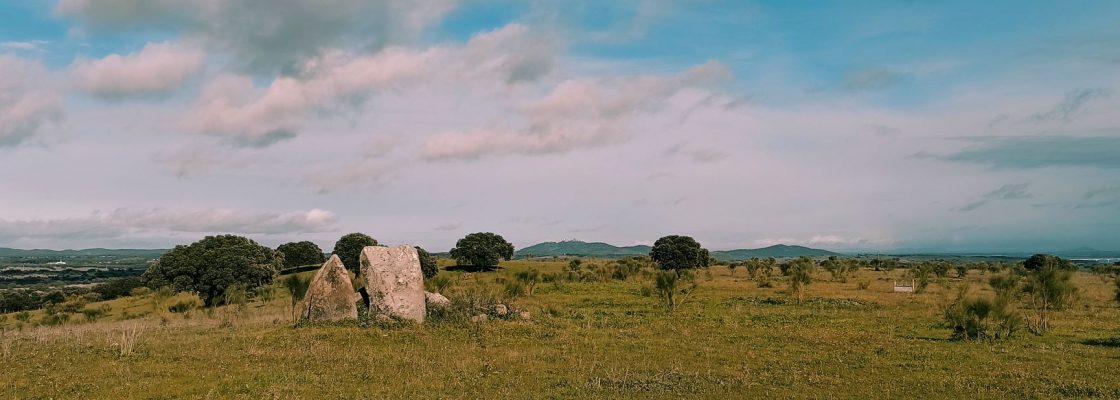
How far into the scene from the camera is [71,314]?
54.7 meters

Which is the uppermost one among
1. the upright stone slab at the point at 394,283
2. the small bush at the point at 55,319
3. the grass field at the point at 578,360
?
the upright stone slab at the point at 394,283

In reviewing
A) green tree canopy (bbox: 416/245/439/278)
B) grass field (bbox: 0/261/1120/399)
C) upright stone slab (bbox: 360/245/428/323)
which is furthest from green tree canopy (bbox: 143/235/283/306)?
upright stone slab (bbox: 360/245/428/323)

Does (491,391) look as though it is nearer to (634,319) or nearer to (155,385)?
(155,385)

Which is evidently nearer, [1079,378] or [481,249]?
[1079,378]

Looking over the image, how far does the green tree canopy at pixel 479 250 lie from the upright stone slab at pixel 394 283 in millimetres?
64002

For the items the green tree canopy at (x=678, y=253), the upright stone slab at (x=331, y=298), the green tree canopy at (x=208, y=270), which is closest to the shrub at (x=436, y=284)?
the upright stone slab at (x=331, y=298)

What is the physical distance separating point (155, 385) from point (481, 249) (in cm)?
7917

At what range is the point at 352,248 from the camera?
8681cm

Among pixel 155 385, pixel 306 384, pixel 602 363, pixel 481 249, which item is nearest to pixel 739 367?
pixel 602 363

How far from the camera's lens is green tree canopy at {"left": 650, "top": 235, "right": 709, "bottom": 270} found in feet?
319

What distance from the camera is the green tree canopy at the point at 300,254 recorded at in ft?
317

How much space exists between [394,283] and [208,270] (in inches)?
1617

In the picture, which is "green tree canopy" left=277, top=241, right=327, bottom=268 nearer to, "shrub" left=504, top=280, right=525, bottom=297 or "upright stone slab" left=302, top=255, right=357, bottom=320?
"shrub" left=504, top=280, right=525, bottom=297

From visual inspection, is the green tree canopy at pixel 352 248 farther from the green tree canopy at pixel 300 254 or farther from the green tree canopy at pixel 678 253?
the green tree canopy at pixel 678 253
